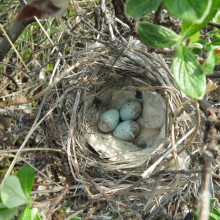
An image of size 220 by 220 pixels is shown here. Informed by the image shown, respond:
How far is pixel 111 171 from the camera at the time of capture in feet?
5.02

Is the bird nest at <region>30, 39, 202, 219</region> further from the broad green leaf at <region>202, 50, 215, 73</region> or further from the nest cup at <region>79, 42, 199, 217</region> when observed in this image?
the broad green leaf at <region>202, 50, 215, 73</region>

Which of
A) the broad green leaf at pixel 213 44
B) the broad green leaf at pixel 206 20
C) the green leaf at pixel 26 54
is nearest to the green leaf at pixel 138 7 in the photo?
the broad green leaf at pixel 206 20

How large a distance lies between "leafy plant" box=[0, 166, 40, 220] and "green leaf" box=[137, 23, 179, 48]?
629 mm

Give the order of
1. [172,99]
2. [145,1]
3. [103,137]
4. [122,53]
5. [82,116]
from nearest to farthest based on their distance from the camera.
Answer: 1. [145,1]
2. [172,99]
3. [122,53]
4. [82,116]
5. [103,137]

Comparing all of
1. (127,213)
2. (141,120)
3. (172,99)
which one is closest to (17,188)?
(127,213)

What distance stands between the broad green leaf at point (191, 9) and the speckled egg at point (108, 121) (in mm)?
1302

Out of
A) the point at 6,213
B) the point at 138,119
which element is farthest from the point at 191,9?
the point at 138,119

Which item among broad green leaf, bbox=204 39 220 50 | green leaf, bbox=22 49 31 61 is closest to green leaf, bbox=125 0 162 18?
broad green leaf, bbox=204 39 220 50

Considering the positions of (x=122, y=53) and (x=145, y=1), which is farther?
(x=122, y=53)

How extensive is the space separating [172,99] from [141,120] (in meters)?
0.57

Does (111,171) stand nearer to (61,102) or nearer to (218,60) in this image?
(61,102)

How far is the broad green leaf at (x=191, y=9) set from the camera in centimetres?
63

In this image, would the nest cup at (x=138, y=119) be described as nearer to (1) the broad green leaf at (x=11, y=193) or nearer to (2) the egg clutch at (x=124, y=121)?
(2) the egg clutch at (x=124, y=121)

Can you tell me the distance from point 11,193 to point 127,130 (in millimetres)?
1038
